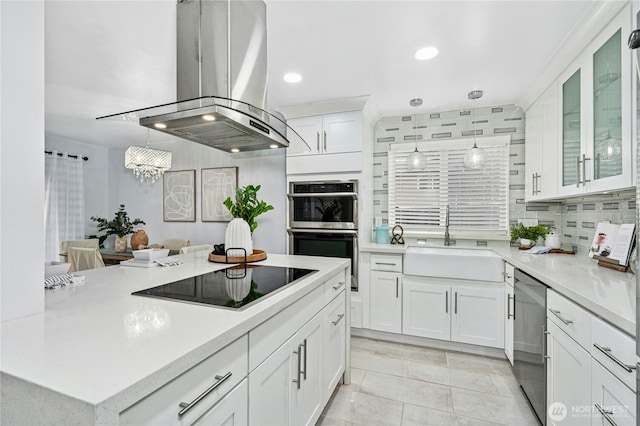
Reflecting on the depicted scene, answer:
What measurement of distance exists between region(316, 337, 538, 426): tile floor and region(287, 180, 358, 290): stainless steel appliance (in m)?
0.86

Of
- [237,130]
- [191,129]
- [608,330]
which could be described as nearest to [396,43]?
[237,130]

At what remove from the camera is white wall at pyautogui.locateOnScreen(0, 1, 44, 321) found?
87 centimetres

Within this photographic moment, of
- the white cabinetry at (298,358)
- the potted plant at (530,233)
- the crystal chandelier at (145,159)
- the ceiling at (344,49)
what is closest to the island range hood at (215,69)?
the ceiling at (344,49)

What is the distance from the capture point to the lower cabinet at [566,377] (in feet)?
4.18

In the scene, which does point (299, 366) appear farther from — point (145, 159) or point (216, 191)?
point (216, 191)

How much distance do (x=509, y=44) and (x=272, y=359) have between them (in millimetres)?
2474

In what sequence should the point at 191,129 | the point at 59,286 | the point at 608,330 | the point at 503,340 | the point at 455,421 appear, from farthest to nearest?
the point at 503,340, the point at 455,421, the point at 191,129, the point at 59,286, the point at 608,330

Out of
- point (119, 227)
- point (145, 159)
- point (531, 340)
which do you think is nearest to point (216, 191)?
point (145, 159)

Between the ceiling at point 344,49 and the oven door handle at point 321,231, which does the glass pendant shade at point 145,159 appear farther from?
the oven door handle at point 321,231

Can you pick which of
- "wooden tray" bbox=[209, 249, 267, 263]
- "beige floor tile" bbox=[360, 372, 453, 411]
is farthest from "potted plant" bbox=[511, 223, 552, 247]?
"wooden tray" bbox=[209, 249, 267, 263]

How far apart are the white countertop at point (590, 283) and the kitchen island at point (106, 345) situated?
1178mm

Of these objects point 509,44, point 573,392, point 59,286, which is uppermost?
point 509,44

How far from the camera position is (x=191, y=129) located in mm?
1509

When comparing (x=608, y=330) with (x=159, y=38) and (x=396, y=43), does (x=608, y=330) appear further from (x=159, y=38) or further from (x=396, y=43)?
(x=159, y=38)
